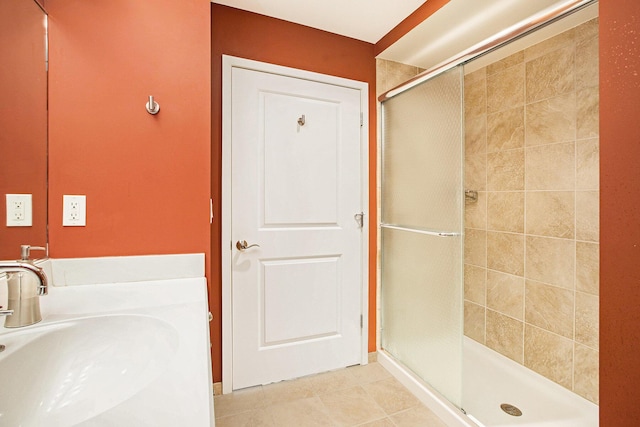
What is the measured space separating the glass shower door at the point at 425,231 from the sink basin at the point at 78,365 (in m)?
1.39

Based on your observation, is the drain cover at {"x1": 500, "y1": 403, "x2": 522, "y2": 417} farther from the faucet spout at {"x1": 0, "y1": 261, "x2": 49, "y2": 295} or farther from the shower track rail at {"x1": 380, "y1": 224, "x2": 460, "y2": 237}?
the faucet spout at {"x1": 0, "y1": 261, "x2": 49, "y2": 295}

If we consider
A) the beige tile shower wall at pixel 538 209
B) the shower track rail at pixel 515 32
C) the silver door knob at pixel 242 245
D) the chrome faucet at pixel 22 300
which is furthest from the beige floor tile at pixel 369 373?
the shower track rail at pixel 515 32

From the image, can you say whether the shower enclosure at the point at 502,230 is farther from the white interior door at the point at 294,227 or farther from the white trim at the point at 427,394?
the white interior door at the point at 294,227

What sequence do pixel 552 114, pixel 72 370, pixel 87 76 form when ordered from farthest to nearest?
pixel 552 114 < pixel 87 76 < pixel 72 370

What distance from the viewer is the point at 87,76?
123 cm

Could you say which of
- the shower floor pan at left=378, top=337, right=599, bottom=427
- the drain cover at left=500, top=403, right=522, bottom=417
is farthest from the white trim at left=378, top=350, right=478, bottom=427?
the drain cover at left=500, top=403, right=522, bottom=417

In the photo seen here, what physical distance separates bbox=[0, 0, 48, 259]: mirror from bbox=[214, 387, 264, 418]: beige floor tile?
47.7 inches

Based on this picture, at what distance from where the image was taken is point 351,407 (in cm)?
176

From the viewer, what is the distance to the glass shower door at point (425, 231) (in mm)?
1617

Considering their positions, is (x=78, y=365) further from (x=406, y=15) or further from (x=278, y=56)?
(x=406, y=15)

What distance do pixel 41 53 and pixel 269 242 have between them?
4.40 feet

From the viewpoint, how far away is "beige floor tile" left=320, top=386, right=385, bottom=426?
65.6 inches

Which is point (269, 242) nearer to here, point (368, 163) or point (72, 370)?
point (368, 163)

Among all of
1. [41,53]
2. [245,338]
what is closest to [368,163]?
[245,338]
